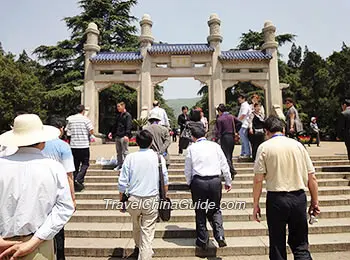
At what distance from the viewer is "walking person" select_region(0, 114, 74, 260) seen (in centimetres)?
172

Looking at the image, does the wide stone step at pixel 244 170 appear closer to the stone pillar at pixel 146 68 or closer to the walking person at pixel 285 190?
the walking person at pixel 285 190

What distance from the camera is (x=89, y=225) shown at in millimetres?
4500

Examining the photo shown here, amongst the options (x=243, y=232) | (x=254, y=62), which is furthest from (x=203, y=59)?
(x=243, y=232)

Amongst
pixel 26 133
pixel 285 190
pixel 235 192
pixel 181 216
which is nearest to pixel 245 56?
pixel 235 192

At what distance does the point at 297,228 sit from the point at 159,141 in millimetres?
2947

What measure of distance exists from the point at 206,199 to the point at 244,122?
4.23 meters

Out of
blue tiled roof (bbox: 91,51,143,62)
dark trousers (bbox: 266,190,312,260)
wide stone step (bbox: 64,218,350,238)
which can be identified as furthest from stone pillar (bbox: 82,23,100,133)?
dark trousers (bbox: 266,190,312,260)

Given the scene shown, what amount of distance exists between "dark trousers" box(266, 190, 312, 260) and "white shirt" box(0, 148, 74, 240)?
197 cm

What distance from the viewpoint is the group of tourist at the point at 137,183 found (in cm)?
173

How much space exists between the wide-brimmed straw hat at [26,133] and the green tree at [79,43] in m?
20.5

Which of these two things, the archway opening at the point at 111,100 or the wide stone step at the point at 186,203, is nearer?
the wide stone step at the point at 186,203

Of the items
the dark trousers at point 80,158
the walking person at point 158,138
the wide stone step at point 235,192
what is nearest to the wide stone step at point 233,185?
the wide stone step at point 235,192

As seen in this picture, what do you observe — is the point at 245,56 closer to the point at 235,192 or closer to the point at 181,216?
the point at 235,192

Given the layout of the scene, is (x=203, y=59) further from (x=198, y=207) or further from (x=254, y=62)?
(x=198, y=207)
